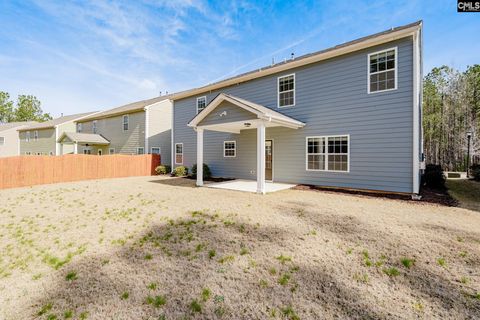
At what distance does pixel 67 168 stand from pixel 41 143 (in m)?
20.2

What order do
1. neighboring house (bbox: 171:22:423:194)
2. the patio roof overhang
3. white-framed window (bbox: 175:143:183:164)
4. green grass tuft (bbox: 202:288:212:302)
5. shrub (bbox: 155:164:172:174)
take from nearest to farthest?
1. green grass tuft (bbox: 202:288:212:302)
2. neighboring house (bbox: 171:22:423:194)
3. the patio roof overhang
4. white-framed window (bbox: 175:143:183:164)
5. shrub (bbox: 155:164:172:174)

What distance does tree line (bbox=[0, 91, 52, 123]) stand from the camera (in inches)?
1870

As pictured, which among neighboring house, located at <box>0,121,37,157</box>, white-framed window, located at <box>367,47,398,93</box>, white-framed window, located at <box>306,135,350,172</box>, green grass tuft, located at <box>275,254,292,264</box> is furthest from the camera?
neighboring house, located at <box>0,121,37,157</box>

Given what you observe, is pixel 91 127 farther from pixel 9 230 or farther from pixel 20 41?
pixel 9 230

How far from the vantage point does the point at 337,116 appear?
9.38m

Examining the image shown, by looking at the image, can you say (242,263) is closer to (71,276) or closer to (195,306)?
(195,306)

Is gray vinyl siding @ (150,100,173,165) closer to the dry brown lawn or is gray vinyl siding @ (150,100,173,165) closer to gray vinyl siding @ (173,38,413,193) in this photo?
gray vinyl siding @ (173,38,413,193)

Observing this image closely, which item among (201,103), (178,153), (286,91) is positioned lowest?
(178,153)

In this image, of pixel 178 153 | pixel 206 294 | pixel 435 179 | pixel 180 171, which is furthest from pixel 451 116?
pixel 206 294

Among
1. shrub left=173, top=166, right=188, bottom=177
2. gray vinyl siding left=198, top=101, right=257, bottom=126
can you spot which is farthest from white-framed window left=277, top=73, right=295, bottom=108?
shrub left=173, top=166, right=188, bottom=177

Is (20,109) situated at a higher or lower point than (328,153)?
A: higher

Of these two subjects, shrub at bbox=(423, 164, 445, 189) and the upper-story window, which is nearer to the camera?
shrub at bbox=(423, 164, 445, 189)

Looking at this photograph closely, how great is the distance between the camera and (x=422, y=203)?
7.11m

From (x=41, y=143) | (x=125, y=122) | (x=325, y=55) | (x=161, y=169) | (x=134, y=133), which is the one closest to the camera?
(x=325, y=55)
